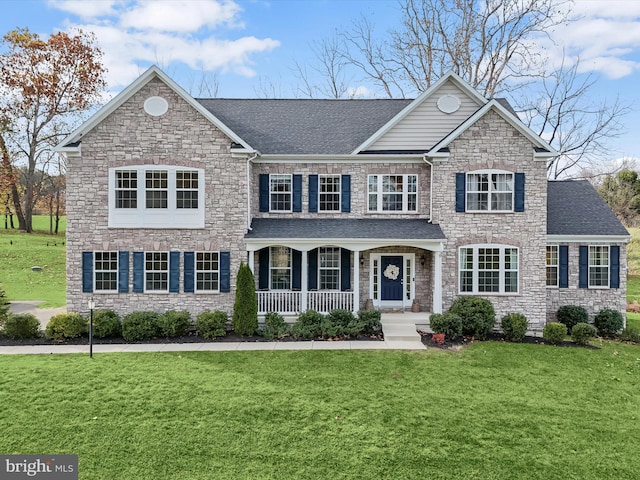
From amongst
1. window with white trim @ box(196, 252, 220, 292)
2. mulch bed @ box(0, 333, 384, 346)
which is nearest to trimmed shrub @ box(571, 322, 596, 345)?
mulch bed @ box(0, 333, 384, 346)

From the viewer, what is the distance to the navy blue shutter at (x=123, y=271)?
48.6 feet

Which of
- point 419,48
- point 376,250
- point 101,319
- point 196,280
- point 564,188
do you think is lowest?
point 101,319

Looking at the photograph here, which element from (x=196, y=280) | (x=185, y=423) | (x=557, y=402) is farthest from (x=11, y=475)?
(x=557, y=402)

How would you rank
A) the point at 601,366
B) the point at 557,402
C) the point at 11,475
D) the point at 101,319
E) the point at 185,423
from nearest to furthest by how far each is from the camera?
1. the point at 11,475
2. the point at 185,423
3. the point at 557,402
4. the point at 601,366
5. the point at 101,319

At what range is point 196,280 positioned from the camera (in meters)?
15.0

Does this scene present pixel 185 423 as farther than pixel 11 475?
Yes

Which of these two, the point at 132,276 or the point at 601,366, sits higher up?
the point at 132,276

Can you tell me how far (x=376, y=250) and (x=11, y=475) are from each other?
1264 centimetres

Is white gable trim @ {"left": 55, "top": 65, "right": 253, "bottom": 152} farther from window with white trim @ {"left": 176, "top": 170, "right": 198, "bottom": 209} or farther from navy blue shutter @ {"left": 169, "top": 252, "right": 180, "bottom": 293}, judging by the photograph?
navy blue shutter @ {"left": 169, "top": 252, "right": 180, "bottom": 293}

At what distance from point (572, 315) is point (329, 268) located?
31.3 feet

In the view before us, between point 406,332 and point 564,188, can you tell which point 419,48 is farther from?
point 406,332

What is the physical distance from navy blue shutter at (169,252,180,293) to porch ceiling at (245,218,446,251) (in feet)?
8.84

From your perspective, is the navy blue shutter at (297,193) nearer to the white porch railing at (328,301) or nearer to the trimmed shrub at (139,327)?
the white porch railing at (328,301)

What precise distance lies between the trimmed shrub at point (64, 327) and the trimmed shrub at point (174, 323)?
263 centimetres
